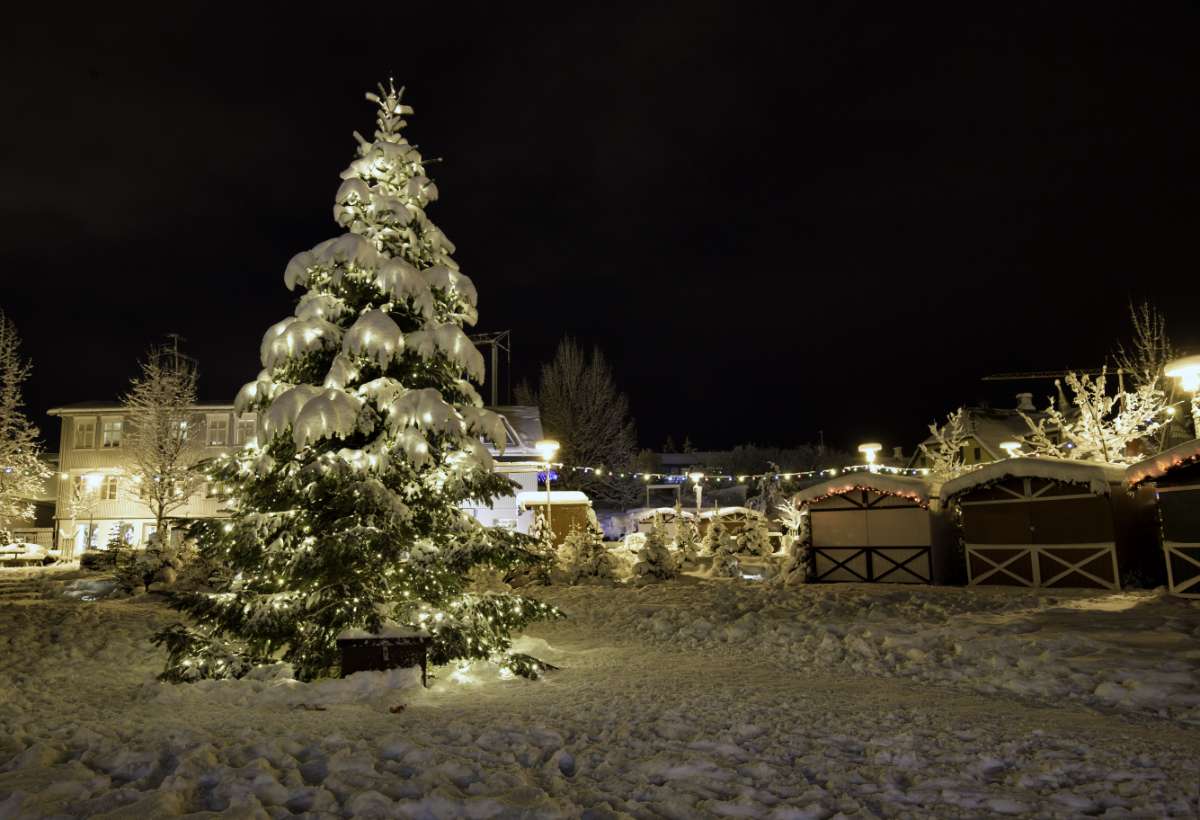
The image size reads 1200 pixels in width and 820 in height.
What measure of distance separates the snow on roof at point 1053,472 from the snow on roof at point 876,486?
106 cm

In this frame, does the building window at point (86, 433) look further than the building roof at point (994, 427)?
No

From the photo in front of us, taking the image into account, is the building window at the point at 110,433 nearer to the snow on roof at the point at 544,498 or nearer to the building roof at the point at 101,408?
the building roof at the point at 101,408

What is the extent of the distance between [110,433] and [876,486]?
121 ft

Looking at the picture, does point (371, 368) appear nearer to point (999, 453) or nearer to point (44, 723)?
point (44, 723)

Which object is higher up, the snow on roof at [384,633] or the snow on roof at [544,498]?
the snow on roof at [544,498]

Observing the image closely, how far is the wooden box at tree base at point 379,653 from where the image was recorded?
769 cm

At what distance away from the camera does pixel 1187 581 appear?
14.4 meters

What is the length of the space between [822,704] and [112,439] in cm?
4122

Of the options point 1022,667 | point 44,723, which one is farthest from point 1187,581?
point 44,723

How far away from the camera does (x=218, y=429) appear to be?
38.6 meters

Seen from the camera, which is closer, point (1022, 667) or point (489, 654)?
point (1022, 667)

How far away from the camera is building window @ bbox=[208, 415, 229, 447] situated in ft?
126

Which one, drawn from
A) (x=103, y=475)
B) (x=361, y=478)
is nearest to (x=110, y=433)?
(x=103, y=475)

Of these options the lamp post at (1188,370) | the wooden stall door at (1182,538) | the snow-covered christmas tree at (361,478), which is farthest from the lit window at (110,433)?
the lamp post at (1188,370)
